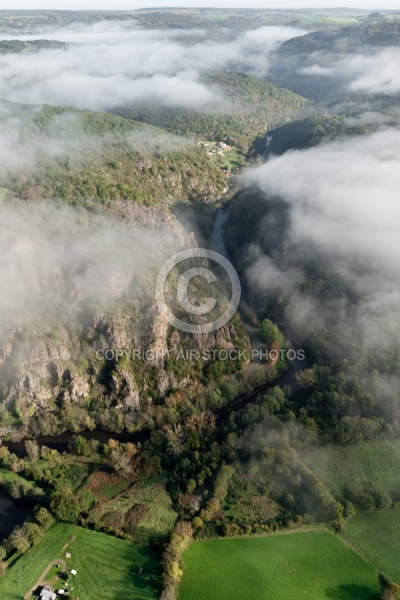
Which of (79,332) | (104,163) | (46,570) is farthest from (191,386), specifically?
(104,163)

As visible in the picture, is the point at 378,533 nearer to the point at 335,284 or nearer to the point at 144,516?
the point at 144,516

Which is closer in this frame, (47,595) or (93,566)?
(47,595)

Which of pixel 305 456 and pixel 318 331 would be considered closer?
pixel 305 456

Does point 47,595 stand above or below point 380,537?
above

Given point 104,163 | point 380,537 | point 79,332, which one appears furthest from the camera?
point 104,163

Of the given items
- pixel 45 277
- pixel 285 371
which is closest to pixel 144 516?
pixel 285 371

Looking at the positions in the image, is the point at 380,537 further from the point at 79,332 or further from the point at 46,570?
the point at 79,332
